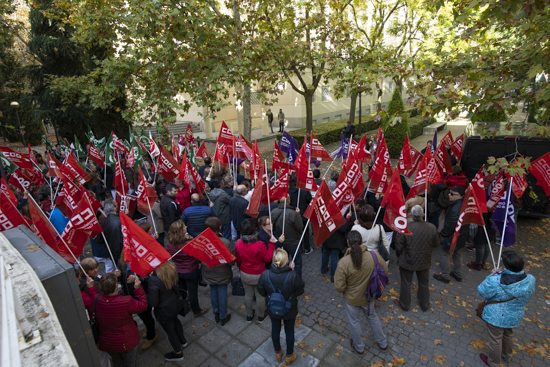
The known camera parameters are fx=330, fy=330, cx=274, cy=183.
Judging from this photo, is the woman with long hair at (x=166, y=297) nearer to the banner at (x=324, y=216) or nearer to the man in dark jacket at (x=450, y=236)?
the banner at (x=324, y=216)

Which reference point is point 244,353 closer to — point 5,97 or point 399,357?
point 399,357

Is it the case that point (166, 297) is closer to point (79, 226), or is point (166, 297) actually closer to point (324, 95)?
point (79, 226)

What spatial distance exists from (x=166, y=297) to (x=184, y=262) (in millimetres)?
863

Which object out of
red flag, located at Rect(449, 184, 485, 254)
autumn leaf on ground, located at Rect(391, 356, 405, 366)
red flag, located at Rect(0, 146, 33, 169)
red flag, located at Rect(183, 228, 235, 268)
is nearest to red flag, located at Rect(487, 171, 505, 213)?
red flag, located at Rect(449, 184, 485, 254)

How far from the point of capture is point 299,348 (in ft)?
16.5

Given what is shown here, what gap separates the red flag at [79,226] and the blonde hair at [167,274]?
1591mm

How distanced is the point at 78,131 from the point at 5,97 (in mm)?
10265

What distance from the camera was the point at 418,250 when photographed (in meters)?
5.39

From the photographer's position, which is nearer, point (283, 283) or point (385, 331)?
point (283, 283)

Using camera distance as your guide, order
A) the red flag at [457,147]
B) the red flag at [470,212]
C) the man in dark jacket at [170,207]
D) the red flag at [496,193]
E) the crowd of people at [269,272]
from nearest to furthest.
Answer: the crowd of people at [269,272] → the red flag at [470,212] → the red flag at [496,193] → the man in dark jacket at [170,207] → the red flag at [457,147]

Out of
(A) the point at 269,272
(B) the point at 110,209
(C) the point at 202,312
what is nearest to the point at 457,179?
(A) the point at 269,272

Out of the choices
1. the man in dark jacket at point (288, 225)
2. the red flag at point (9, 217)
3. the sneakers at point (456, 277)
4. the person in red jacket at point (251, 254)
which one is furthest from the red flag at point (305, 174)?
the red flag at point (9, 217)

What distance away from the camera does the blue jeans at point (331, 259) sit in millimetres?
6609

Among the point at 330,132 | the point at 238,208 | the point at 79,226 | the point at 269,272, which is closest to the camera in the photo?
the point at 269,272
